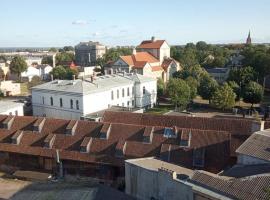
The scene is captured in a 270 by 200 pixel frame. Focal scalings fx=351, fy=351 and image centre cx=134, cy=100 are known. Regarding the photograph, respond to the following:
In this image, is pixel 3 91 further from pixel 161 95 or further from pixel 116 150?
pixel 116 150

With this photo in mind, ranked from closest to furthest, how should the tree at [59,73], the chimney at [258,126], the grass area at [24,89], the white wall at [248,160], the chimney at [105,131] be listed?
the white wall at [248,160], the chimney at [258,126], the chimney at [105,131], the grass area at [24,89], the tree at [59,73]

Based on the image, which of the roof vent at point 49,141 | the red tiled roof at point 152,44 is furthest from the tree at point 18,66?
the roof vent at point 49,141

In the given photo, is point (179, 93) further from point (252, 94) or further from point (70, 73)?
point (70, 73)

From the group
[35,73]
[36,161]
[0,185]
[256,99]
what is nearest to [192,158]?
[36,161]

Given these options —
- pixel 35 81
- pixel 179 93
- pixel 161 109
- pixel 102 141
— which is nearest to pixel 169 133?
pixel 102 141

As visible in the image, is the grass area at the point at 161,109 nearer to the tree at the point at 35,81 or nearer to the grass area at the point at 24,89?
the grass area at the point at 24,89

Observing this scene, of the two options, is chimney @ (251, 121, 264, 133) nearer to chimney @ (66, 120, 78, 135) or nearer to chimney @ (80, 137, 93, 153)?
chimney @ (80, 137, 93, 153)

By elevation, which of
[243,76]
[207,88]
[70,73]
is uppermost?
[243,76]
